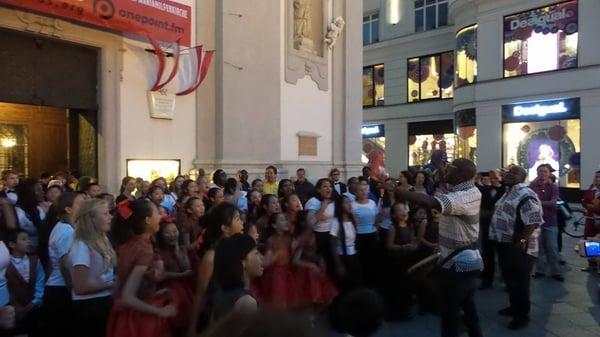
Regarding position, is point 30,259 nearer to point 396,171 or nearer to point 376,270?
point 376,270

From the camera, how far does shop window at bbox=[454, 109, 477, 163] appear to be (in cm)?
2517

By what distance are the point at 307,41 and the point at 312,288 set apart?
10026 millimetres

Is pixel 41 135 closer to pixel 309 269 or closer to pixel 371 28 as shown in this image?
pixel 309 269

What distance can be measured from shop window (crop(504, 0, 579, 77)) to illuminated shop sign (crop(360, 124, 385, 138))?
911 cm

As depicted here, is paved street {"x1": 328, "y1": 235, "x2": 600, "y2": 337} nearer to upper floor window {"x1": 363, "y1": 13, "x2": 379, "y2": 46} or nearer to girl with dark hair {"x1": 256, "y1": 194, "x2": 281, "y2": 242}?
girl with dark hair {"x1": 256, "y1": 194, "x2": 281, "y2": 242}

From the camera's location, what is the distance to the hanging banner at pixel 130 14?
855 cm

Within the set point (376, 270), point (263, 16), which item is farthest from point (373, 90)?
point (376, 270)

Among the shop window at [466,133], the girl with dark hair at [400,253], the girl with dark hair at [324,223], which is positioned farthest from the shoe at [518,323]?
the shop window at [466,133]

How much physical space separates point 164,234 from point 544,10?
2176 cm

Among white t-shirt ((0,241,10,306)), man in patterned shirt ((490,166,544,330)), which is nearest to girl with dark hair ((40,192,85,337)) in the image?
white t-shirt ((0,241,10,306))

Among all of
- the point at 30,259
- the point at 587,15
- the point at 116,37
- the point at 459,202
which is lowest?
the point at 30,259

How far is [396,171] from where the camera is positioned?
1203 inches

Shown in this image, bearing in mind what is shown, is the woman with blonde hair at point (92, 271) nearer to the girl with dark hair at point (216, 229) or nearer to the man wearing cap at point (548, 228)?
the girl with dark hair at point (216, 229)

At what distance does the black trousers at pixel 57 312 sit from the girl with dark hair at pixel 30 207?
1.80m
